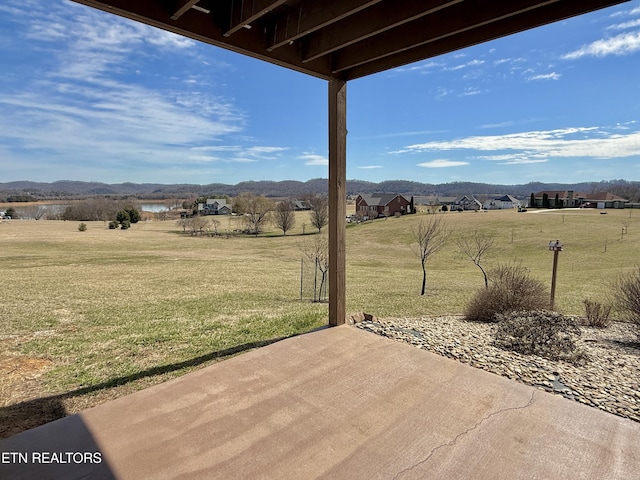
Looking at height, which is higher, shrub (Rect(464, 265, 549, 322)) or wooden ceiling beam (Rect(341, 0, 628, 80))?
wooden ceiling beam (Rect(341, 0, 628, 80))

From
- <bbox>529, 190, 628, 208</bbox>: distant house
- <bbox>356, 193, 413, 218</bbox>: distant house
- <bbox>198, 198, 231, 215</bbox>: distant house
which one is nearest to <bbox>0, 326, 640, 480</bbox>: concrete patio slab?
<bbox>356, 193, 413, 218</bbox>: distant house

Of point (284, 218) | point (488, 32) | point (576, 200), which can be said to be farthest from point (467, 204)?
point (488, 32)

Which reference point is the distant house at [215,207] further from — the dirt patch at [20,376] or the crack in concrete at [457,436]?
the crack in concrete at [457,436]

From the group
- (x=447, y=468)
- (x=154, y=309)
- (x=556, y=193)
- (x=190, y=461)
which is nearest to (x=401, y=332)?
A: (x=447, y=468)

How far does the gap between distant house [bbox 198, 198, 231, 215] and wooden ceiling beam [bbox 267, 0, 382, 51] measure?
45286 mm

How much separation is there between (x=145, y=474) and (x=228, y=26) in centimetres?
245

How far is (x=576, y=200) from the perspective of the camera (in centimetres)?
4016

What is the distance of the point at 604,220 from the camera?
1017 inches

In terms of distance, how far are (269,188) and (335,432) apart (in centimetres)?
6030

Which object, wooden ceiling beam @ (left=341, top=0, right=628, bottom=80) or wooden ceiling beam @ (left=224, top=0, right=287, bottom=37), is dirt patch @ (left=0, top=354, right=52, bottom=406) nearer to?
wooden ceiling beam @ (left=224, top=0, right=287, bottom=37)

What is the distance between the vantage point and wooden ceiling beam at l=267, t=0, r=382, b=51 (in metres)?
1.75

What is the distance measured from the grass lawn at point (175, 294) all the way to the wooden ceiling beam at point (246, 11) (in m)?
2.57

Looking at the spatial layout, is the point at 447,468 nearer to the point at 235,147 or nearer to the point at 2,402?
the point at 2,402

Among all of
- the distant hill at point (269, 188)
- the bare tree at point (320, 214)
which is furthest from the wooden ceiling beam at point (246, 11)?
the bare tree at point (320, 214)
